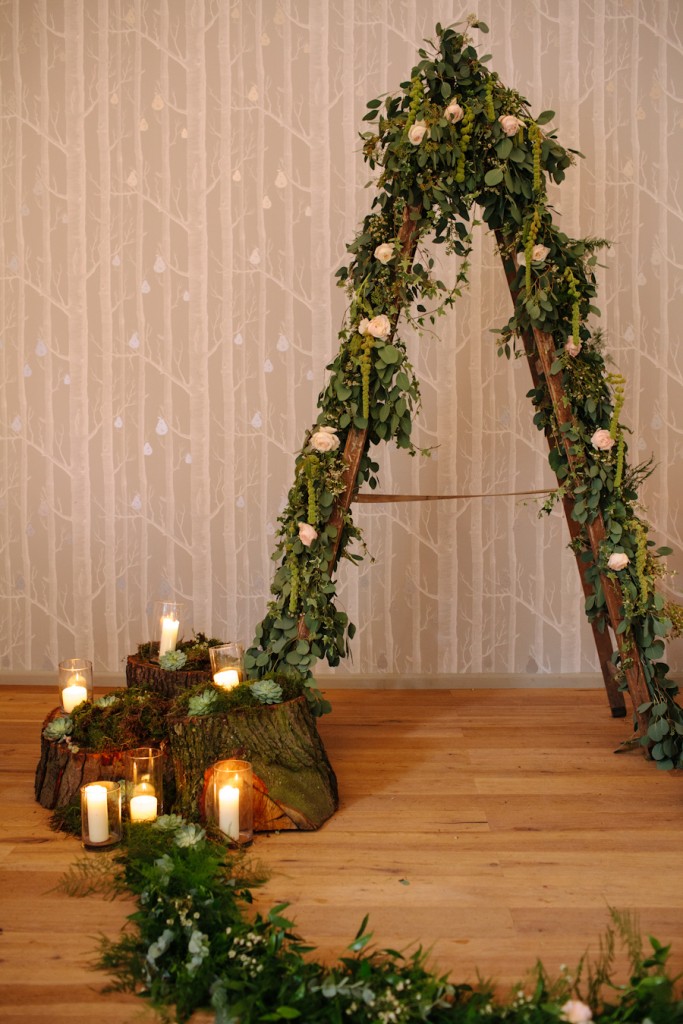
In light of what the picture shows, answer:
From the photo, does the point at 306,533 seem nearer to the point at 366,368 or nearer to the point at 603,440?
the point at 366,368

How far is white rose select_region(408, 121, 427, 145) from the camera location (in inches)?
99.9

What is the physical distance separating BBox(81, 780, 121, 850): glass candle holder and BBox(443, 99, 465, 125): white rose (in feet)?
6.32

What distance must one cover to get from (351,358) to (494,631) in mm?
1518

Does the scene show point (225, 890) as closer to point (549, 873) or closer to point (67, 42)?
point (549, 873)

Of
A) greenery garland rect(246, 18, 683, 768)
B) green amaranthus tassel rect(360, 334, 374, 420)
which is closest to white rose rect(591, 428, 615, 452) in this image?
greenery garland rect(246, 18, 683, 768)

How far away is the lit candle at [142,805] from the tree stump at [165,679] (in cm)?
45

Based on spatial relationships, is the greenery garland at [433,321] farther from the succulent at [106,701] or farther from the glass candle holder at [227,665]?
the succulent at [106,701]

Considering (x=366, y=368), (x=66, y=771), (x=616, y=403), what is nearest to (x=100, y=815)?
(x=66, y=771)

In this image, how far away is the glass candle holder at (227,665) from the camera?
8.55ft

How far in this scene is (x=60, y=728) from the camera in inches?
98.0

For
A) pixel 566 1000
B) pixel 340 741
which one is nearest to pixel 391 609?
pixel 340 741

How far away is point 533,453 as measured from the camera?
144 inches

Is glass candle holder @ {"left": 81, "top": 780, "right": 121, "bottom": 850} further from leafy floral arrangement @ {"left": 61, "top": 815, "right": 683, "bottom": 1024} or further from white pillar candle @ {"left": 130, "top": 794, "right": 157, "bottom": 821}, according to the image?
leafy floral arrangement @ {"left": 61, "top": 815, "right": 683, "bottom": 1024}

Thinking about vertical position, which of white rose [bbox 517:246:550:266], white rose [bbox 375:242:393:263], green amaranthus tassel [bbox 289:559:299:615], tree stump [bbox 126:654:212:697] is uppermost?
white rose [bbox 517:246:550:266]
